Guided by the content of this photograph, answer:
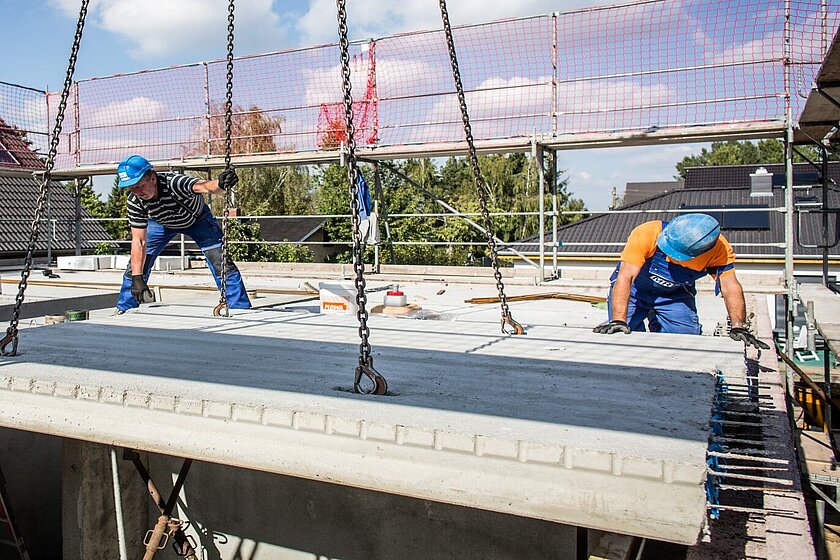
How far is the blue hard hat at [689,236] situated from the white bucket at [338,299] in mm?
2311

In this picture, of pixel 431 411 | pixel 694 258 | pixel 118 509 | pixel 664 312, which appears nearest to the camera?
pixel 431 411

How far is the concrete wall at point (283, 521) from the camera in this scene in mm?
3102

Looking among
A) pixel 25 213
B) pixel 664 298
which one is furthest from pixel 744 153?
pixel 664 298

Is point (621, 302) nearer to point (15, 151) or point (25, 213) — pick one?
point (15, 151)

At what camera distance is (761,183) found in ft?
87.4

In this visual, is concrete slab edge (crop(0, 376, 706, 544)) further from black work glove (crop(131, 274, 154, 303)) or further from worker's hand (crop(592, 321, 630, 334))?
black work glove (crop(131, 274, 154, 303))

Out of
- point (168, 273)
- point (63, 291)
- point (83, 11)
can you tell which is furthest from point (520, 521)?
point (168, 273)

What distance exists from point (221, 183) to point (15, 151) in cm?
964

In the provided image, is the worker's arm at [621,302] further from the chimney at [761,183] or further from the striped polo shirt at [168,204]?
the chimney at [761,183]

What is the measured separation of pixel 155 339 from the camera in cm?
400

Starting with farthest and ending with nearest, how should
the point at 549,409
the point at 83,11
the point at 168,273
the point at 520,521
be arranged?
the point at 168,273
the point at 83,11
the point at 520,521
the point at 549,409

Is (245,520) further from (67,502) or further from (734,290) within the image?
(734,290)

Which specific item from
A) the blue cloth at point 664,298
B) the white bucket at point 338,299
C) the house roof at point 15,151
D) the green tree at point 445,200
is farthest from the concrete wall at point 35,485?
the green tree at point 445,200

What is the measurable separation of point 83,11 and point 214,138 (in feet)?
26.7
